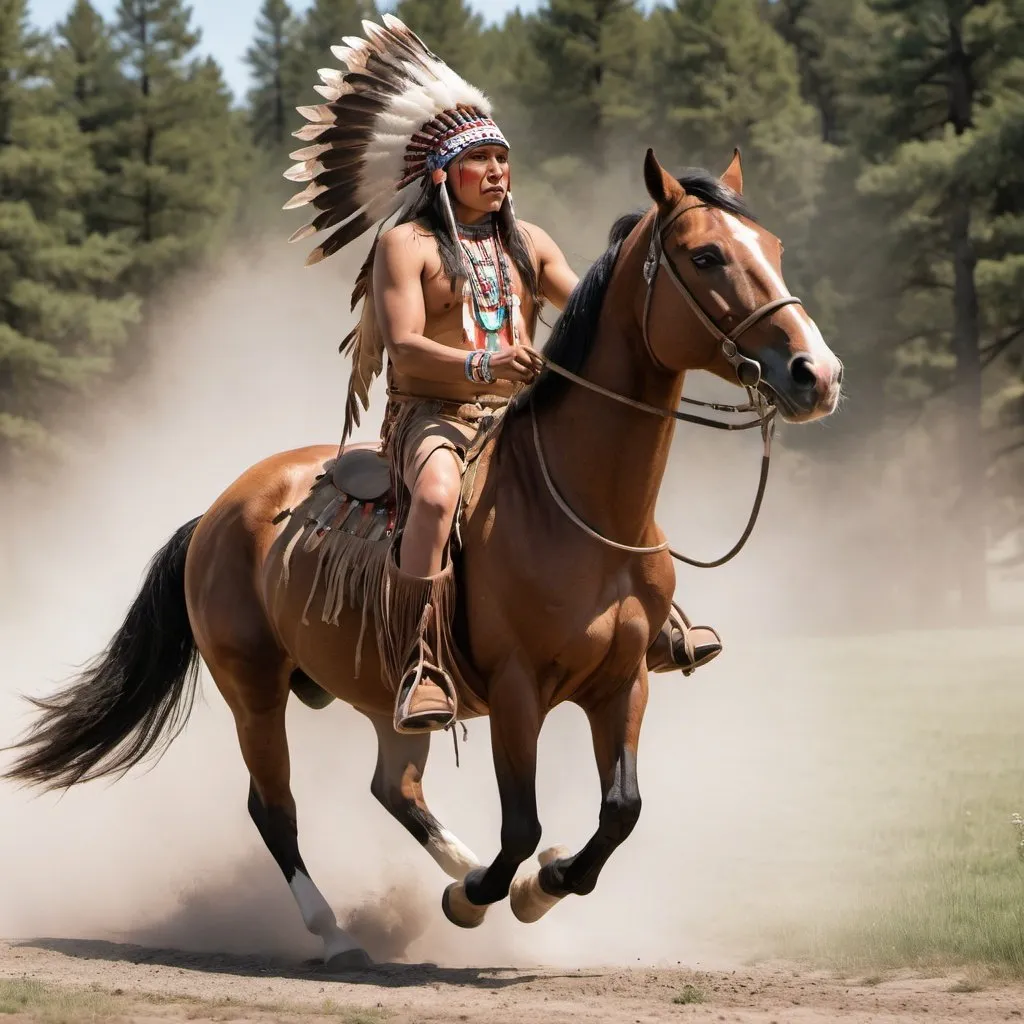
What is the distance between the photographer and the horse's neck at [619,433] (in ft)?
18.1

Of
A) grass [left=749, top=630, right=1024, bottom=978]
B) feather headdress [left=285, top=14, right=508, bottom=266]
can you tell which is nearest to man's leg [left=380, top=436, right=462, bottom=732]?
feather headdress [left=285, top=14, right=508, bottom=266]

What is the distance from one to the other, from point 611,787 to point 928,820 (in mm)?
4505

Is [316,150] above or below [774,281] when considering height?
above

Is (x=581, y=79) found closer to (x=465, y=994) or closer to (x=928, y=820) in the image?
(x=928, y=820)

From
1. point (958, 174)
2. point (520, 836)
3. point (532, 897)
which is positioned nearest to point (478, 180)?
point (520, 836)

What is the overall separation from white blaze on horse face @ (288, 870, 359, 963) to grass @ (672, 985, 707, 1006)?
63.5 inches

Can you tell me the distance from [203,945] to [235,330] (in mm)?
23193

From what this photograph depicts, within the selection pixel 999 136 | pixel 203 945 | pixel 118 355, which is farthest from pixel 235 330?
pixel 203 945

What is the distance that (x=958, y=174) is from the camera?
88.1 feet

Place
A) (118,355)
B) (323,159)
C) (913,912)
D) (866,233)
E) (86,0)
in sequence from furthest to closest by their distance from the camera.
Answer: (86,0), (118,355), (866,233), (913,912), (323,159)

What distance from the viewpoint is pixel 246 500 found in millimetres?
7117

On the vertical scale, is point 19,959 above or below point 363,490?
below

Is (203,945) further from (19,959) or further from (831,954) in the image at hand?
(831,954)

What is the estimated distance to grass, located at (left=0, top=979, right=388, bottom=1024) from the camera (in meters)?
5.11
